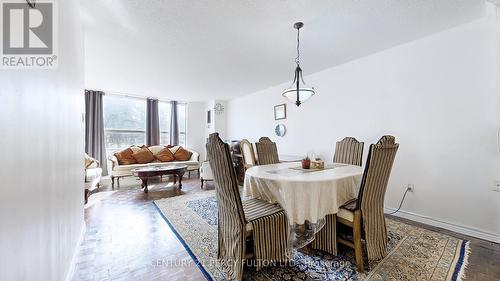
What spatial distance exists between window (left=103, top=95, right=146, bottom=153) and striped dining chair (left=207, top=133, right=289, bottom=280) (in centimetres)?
543

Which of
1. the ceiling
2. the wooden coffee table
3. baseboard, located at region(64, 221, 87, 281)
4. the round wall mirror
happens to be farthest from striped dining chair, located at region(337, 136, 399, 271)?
the wooden coffee table

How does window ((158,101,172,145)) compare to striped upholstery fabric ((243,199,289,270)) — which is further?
window ((158,101,172,145))

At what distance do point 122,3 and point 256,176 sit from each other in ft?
6.69

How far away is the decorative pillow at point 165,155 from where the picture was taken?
5648 millimetres

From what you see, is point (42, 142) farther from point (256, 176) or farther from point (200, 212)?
point (200, 212)

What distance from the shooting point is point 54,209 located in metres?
1.23

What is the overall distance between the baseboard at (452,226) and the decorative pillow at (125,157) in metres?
5.52

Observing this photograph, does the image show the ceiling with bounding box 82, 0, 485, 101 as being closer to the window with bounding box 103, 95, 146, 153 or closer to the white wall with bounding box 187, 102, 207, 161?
the window with bounding box 103, 95, 146, 153

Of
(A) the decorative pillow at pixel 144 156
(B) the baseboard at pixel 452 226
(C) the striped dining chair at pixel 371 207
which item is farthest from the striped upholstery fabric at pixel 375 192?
(A) the decorative pillow at pixel 144 156

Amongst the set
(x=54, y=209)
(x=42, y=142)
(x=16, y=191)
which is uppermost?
(x=42, y=142)

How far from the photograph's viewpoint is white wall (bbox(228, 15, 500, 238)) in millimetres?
2166

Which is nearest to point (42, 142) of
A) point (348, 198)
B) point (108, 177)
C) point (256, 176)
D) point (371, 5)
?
point (256, 176)

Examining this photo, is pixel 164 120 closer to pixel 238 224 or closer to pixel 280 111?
pixel 280 111

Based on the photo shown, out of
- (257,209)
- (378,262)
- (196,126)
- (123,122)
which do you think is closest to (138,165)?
(123,122)
